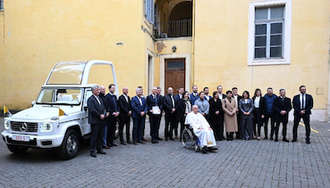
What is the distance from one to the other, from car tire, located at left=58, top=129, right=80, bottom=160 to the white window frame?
975 cm

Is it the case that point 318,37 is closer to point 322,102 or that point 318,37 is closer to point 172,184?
point 322,102

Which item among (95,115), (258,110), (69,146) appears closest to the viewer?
(69,146)

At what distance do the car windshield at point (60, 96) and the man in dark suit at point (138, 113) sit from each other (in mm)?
1743

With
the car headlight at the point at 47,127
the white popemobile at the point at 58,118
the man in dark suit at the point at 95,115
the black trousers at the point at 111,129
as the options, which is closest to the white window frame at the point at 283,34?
the black trousers at the point at 111,129

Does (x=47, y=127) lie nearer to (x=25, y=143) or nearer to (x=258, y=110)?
(x=25, y=143)

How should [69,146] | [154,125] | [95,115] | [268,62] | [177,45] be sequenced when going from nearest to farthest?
[69,146], [95,115], [154,125], [268,62], [177,45]

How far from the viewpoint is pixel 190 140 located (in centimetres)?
694

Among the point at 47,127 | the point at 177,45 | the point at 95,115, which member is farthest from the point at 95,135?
the point at 177,45

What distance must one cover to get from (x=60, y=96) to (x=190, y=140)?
4.03 m

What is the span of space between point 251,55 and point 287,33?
2.06m

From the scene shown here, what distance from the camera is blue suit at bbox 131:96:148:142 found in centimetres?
748

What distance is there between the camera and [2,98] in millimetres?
15031

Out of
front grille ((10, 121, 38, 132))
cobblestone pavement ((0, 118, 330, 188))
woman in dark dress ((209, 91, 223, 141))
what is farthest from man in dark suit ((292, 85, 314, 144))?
front grille ((10, 121, 38, 132))

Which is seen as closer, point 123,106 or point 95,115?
point 95,115
